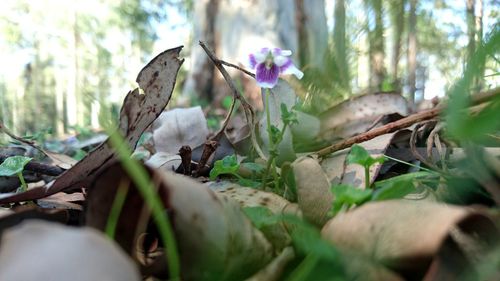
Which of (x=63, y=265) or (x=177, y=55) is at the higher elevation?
(x=177, y=55)

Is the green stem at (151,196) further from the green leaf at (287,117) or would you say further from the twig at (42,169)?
the twig at (42,169)

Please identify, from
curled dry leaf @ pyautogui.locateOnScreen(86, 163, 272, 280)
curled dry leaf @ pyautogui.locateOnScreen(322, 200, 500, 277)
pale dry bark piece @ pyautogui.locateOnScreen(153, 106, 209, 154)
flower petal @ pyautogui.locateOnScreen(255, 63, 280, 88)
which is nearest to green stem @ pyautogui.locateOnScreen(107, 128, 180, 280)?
curled dry leaf @ pyautogui.locateOnScreen(86, 163, 272, 280)

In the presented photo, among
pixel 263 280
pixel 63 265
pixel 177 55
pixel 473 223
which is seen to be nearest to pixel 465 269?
pixel 473 223

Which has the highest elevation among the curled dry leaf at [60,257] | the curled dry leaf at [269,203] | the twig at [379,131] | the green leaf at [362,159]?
the twig at [379,131]

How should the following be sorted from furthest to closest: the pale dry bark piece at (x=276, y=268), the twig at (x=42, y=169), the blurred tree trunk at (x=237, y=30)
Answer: the blurred tree trunk at (x=237, y=30)
the twig at (x=42, y=169)
the pale dry bark piece at (x=276, y=268)

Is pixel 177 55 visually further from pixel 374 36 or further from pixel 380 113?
pixel 380 113

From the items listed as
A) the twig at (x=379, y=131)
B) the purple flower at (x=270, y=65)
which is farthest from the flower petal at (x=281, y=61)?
the twig at (x=379, y=131)
